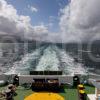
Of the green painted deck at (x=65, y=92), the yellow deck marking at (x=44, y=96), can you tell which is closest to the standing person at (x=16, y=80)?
the green painted deck at (x=65, y=92)

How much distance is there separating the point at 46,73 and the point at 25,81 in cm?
165

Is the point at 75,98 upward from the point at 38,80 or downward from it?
downward

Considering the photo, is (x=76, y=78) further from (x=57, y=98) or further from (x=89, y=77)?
(x=57, y=98)

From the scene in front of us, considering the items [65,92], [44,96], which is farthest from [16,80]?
[65,92]

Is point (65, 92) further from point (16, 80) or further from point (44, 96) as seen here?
point (16, 80)

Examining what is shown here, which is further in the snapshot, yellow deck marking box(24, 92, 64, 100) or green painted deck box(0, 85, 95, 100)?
green painted deck box(0, 85, 95, 100)

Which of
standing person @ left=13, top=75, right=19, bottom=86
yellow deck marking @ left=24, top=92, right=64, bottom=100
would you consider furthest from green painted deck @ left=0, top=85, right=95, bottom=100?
standing person @ left=13, top=75, right=19, bottom=86

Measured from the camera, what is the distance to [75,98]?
11094 millimetres

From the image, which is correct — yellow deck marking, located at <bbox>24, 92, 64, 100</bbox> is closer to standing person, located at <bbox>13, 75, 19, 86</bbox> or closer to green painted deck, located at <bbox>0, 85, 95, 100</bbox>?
green painted deck, located at <bbox>0, 85, 95, 100</bbox>

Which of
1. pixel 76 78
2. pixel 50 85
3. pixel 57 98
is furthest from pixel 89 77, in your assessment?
pixel 57 98

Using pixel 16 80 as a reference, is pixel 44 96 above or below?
below

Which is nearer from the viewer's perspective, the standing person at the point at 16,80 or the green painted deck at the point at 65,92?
the green painted deck at the point at 65,92

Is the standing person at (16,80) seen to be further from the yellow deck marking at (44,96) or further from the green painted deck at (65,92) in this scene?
the yellow deck marking at (44,96)

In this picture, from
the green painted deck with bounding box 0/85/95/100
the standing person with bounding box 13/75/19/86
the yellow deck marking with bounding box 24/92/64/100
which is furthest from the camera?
the standing person with bounding box 13/75/19/86
